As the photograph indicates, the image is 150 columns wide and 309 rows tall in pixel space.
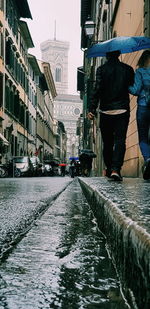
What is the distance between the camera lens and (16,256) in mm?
1696

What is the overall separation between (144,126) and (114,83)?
104 centimetres

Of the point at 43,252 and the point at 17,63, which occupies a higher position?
the point at 17,63

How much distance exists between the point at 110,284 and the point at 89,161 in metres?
15.0

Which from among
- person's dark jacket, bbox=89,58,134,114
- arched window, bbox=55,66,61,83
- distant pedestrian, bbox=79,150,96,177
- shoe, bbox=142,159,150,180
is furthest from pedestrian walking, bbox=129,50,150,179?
arched window, bbox=55,66,61,83

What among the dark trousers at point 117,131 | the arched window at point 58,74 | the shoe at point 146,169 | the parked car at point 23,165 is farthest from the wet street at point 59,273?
the arched window at point 58,74

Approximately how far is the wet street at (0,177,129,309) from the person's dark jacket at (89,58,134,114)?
3.28 m

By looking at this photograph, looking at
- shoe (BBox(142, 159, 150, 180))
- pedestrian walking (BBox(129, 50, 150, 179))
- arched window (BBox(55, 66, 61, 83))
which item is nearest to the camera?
shoe (BBox(142, 159, 150, 180))

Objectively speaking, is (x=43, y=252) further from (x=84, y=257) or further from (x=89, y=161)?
(x=89, y=161)

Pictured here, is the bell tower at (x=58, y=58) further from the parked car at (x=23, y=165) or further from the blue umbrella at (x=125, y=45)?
the blue umbrella at (x=125, y=45)

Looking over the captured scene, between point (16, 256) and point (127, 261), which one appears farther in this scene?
point (16, 256)

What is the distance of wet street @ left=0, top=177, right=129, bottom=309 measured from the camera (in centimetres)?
114

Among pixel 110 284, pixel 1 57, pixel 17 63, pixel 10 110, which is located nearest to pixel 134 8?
pixel 110 284

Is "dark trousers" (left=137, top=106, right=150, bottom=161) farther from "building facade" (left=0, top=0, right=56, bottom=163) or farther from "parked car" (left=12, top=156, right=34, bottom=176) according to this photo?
"parked car" (left=12, top=156, right=34, bottom=176)

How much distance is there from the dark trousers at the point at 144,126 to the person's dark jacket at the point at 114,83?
31.0 inches
